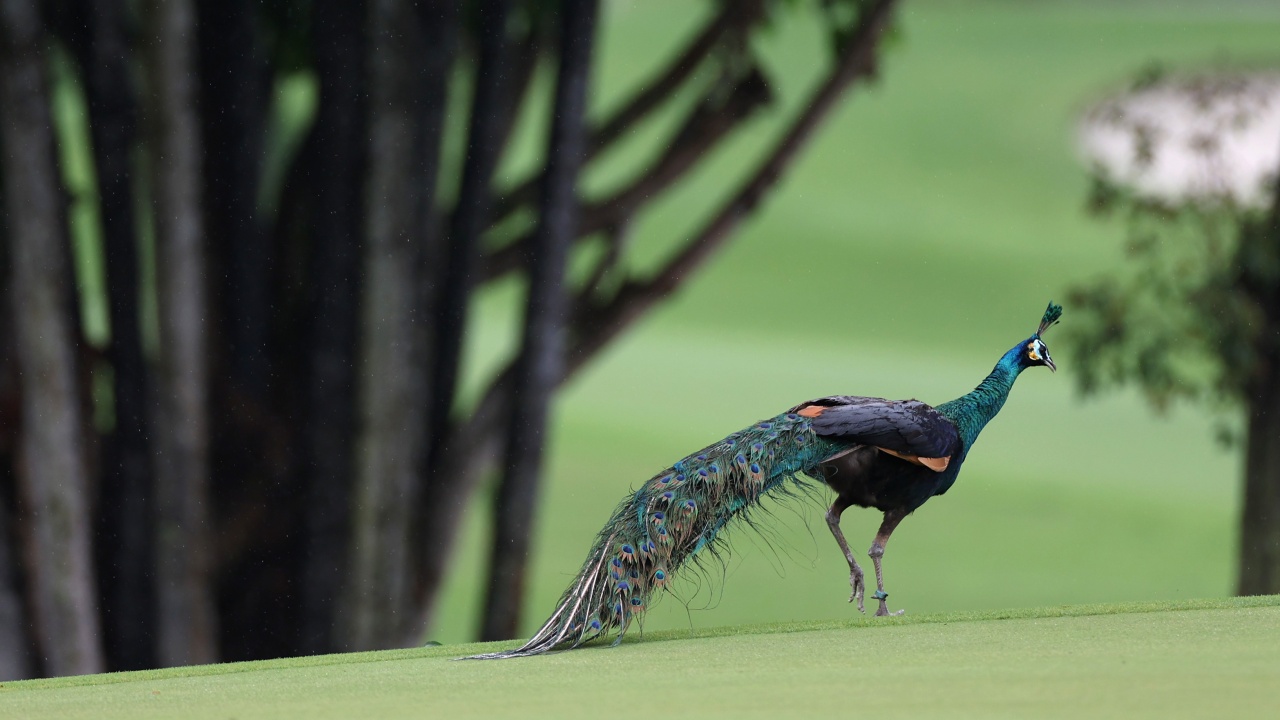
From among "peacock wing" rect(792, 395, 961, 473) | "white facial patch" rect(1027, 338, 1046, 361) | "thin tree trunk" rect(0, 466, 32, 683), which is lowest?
"thin tree trunk" rect(0, 466, 32, 683)

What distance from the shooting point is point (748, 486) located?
14.6 feet

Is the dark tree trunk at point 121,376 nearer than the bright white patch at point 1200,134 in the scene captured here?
Yes

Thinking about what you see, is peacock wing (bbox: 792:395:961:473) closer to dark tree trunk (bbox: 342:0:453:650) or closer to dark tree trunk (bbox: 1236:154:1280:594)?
dark tree trunk (bbox: 342:0:453:650)

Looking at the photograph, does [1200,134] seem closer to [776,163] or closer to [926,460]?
[776,163]

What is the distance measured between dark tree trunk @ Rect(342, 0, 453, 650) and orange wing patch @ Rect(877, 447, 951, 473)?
285 centimetres

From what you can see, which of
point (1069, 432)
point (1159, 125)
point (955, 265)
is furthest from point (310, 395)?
point (955, 265)

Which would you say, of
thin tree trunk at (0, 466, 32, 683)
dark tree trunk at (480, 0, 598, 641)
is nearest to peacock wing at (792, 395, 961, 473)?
dark tree trunk at (480, 0, 598, 641)

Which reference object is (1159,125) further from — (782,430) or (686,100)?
(782,430)

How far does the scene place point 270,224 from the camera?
24.4 feet

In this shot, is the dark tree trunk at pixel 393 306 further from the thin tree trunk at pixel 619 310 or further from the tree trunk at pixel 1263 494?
the tree trunk at pixel 1263 494

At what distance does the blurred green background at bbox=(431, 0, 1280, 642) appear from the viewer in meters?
12.7

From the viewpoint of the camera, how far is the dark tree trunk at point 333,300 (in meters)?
6.76

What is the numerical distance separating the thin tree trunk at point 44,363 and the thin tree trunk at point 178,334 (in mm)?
329

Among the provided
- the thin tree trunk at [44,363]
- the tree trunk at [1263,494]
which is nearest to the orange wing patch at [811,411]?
the thin tree trunk at [44,363]
